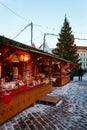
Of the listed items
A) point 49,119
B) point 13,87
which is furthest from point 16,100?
point 49,119

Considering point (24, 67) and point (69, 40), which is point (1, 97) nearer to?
point (24, 67)

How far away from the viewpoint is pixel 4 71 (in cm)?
1384

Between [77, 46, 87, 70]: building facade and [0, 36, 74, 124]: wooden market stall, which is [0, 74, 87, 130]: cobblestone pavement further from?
[77, 46, 87, 70]: building facade

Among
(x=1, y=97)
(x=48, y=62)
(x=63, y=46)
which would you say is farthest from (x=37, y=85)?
(x=63, y=46)

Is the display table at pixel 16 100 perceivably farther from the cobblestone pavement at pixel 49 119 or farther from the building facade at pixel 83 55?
the building facade at pixel 83 55

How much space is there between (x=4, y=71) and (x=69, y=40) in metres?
31.9

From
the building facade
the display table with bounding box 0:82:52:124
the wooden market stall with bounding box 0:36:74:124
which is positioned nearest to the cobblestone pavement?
the display table with bounding box 0:82:52:124

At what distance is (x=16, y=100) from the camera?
8.71m

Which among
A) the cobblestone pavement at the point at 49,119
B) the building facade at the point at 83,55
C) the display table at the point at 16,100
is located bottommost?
the cobblestone pavement at the point at 49,119

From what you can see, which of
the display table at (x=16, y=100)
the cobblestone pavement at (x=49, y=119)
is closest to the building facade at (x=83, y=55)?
the display table at (x=16, y=100)

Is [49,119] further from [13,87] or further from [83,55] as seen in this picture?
[83,55]

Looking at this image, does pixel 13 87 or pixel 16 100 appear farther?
pixel 13 87

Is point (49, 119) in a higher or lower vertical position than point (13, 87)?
lower

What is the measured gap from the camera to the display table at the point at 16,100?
7.50m
